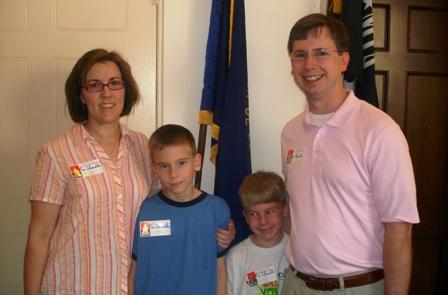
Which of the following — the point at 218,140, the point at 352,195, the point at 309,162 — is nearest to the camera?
the point at 352,195

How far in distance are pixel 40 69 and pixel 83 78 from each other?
1245mm

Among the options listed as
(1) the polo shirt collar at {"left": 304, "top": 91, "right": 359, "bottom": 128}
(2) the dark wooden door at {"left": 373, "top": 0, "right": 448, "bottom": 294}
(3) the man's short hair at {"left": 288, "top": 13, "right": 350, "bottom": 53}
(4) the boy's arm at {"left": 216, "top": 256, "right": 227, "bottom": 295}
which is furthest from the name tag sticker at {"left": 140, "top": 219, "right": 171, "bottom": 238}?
(2) the dark wooden door at {"left": 373, "top": 0, "right": 448, "bottom": 294}

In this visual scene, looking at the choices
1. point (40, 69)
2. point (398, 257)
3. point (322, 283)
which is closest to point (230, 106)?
point (322, 283)

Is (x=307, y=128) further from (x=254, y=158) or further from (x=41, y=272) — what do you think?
(x=41, y=272)

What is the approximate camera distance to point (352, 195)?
4.67 ft

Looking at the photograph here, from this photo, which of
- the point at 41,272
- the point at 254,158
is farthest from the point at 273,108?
the point at 41,272

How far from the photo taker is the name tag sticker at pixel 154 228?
5.64ft

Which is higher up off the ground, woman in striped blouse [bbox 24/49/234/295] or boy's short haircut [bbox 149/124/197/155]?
boy's short haircut [bbox 149/124/197/155]

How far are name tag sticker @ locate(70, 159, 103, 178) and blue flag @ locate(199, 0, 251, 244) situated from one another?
0.82 metres

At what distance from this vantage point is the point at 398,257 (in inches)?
52.7

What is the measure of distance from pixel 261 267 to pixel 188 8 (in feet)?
5.41

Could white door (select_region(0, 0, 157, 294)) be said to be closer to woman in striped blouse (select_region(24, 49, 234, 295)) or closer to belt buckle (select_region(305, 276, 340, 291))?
woman in striped blouse (select_region(24, 49, 234, 295))

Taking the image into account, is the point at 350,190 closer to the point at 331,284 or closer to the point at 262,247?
the point at 331,284

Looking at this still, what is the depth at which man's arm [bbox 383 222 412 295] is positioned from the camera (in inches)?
52.7
